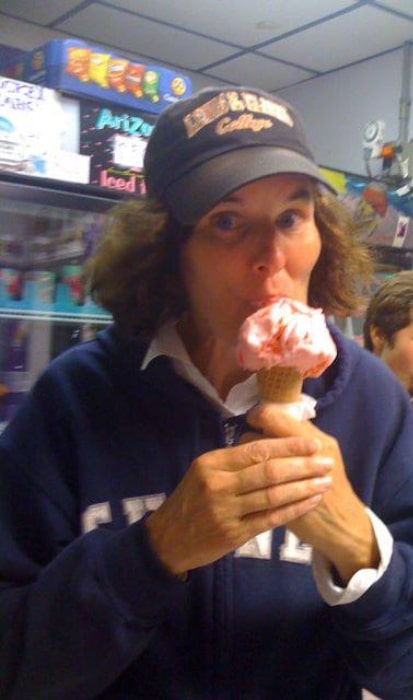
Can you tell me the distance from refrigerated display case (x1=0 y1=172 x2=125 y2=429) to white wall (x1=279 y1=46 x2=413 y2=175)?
5.69ft

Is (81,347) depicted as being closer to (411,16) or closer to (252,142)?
(252,142)

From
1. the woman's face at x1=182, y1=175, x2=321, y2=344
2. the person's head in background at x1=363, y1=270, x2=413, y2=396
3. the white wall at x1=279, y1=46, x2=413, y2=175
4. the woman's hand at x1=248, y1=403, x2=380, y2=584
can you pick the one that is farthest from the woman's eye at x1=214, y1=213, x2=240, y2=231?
the white wall at x1=279, y1=46, x2=413, y2=175

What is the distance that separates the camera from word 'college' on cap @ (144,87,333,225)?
Answer: 0.93m

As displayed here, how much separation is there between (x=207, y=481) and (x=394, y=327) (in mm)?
1548

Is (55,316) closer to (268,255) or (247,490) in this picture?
(268,255)

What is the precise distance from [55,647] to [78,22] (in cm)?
322

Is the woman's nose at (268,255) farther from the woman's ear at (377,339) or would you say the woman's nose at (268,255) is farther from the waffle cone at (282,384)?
the woman's ear at (377,339)

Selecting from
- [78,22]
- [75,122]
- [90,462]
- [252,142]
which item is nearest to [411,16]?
[78,22]

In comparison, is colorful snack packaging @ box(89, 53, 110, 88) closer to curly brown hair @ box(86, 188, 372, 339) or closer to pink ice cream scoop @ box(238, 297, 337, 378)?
curly brown hair @ box(86, 188, 372, 339)

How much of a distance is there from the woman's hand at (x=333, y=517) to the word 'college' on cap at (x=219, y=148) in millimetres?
272

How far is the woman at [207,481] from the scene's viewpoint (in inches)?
33.8

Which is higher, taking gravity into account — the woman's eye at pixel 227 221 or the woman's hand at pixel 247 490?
the woman's eye at pixel 227 221

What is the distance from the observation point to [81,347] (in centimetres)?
114

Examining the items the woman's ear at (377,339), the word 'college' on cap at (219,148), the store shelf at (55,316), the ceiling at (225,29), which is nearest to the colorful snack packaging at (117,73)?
the store shelf at (55,316)
